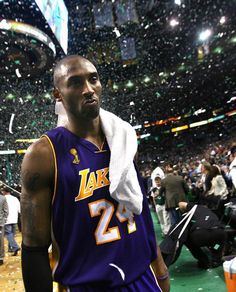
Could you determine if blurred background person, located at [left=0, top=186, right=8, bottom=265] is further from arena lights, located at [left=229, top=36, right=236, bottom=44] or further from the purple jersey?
arena lights, located at [left=229, top=36, right=236, bottom=44]

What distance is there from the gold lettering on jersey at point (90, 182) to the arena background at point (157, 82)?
2654cm

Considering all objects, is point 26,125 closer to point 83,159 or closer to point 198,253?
point 198,253

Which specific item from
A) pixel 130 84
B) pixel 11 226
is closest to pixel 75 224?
pixel 11 226

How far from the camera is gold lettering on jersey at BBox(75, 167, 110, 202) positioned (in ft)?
4.98

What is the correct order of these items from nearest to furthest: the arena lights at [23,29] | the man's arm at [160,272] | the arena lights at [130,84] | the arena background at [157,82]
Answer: the man's arm at [160,272], the arena lights at [23,29], the arena background at [157,82], the arena lights at [130,84]

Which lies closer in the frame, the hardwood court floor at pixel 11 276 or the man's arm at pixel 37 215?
the man's arm at pixel 37 215

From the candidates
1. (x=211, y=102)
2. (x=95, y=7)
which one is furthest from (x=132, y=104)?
(x=95, y=7)

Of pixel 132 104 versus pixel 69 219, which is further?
pixel 132 104

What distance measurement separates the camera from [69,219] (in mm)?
1504

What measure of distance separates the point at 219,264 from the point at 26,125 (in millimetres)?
36687

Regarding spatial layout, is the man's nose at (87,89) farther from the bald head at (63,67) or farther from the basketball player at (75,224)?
the bald head at (63,67)

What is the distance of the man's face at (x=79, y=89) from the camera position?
1627 mm

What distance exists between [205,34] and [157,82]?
7.04 m

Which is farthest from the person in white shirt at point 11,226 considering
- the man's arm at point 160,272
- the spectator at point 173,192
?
the man's arm at point 160,272
